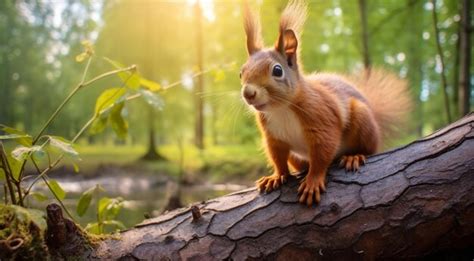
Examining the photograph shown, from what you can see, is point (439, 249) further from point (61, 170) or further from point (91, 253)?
point (61, 170)

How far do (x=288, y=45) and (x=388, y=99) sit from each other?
1001 mm

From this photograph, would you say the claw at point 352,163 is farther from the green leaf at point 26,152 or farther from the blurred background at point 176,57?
the blurred background at point 176,57

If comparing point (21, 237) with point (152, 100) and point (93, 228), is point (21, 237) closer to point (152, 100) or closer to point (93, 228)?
point (93, 228)

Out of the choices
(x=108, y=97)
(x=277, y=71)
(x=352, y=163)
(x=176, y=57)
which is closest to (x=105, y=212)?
(x=108, y=97)

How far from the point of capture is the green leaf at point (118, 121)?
2016 millimetres

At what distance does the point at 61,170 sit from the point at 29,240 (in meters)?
9.55

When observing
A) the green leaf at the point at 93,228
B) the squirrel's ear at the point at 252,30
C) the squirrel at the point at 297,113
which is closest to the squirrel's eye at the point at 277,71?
the squirrel at the point at 297,113

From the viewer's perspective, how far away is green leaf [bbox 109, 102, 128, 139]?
2016mm

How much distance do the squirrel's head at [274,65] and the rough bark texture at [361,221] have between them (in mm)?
396

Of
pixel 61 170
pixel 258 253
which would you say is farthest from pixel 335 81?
pixel 61 170

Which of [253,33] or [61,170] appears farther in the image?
[61,170]

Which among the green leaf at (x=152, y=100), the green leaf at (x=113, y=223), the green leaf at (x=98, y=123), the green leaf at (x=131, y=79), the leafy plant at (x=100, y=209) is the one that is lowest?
the green leaf at (x=113, y=223)

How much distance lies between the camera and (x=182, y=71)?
14844 mm

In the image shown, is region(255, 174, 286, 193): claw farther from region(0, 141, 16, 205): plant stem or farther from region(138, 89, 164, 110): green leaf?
region(0, 141, 16, 205): plant stem
